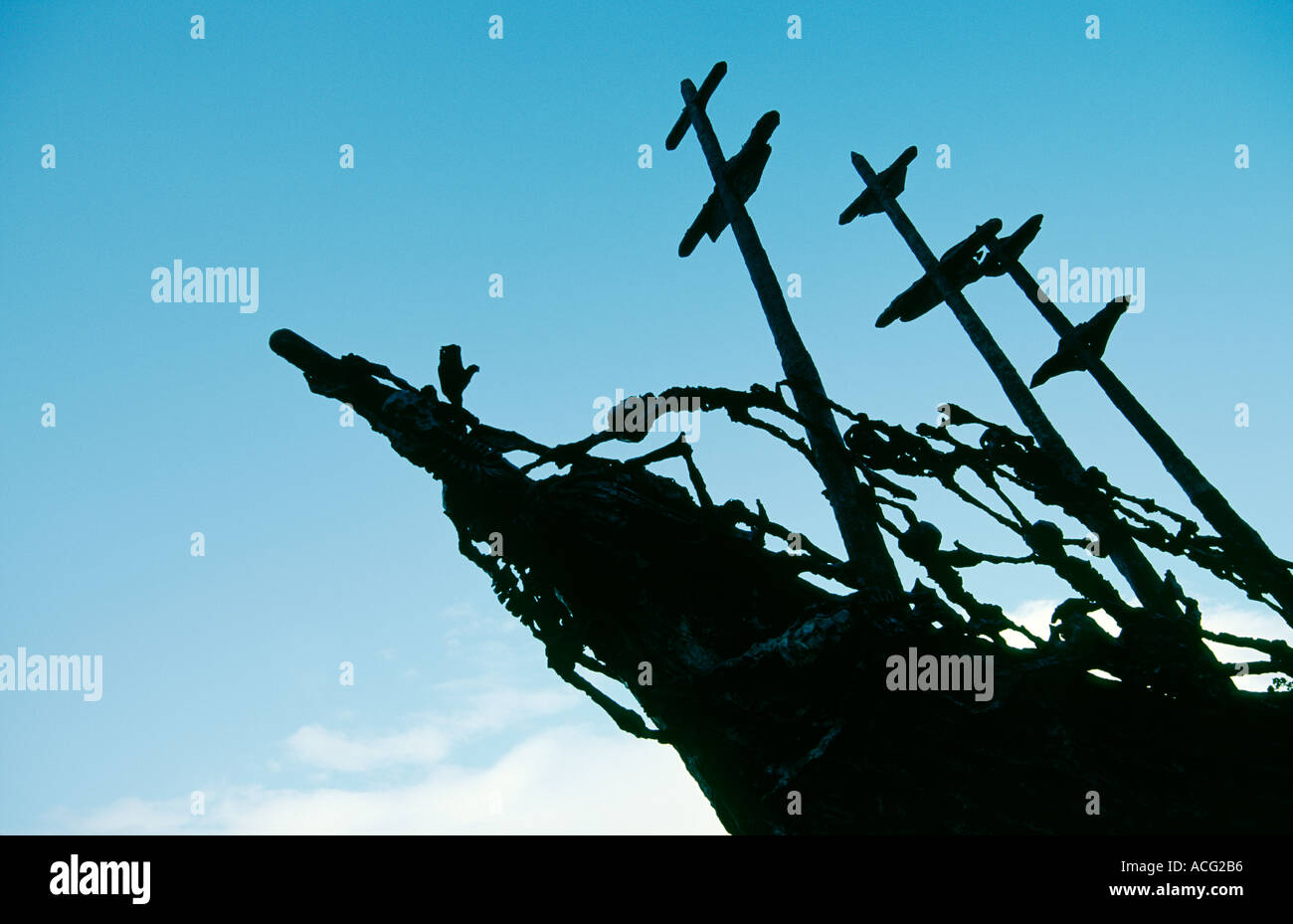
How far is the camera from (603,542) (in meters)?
2.82

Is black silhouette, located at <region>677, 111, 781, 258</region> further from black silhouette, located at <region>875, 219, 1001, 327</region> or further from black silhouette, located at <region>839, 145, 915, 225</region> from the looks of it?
black silhouette, located at <region>839, 145, 915, 225</region>

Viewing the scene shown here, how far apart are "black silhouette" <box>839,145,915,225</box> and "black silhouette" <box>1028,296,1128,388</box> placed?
331cm

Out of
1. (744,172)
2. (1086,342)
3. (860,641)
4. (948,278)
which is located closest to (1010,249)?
(948,278)

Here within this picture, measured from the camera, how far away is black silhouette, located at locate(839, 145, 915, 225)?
9227 mm

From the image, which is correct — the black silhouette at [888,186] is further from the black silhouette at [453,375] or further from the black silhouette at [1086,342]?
the black silhouette at [453,375]

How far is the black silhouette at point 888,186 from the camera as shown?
923 cm

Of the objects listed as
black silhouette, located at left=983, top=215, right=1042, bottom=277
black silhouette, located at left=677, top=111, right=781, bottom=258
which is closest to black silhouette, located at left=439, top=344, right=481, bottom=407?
black silhouette, located at left=677, top=111, right=781, bottom=258

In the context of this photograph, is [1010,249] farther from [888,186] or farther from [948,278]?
[888,186]

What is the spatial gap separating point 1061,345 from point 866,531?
440 cm

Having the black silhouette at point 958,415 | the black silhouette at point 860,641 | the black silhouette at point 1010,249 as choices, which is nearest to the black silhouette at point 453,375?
the black silhouette at point 860,641

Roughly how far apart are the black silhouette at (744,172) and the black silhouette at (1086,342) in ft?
10.8

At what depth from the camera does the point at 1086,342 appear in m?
6.71

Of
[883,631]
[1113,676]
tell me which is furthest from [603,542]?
[1113,676]
